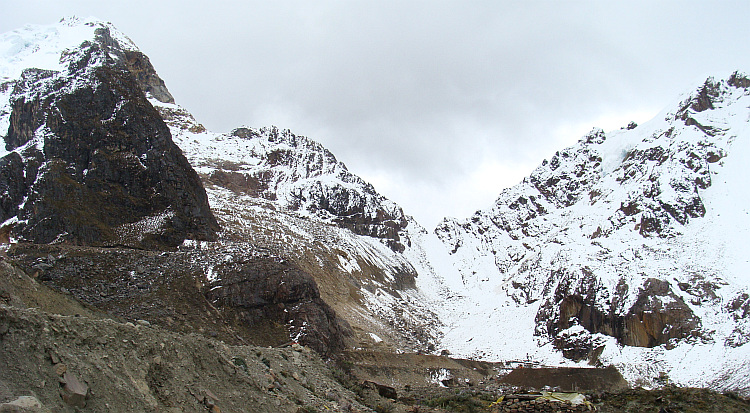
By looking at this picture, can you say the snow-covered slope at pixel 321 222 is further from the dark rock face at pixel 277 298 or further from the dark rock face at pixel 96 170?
the dark rock face at pixel 96 170

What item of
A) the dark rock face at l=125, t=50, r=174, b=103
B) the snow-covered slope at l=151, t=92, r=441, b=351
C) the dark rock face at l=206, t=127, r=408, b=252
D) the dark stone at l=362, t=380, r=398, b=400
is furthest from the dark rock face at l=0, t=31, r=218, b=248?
the dark rock face at l=125, t=50, r=174, b=103

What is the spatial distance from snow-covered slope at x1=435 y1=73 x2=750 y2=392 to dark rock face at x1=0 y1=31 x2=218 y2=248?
4509cm

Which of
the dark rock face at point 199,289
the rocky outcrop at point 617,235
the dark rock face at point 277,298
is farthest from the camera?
the rocky outcrop at point 617,235

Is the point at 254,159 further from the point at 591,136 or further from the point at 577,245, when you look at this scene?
the point at 591,136

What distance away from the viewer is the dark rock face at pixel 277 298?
33906 mm

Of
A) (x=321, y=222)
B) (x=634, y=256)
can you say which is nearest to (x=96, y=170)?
(x=321, y=222)

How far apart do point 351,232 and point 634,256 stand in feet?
195

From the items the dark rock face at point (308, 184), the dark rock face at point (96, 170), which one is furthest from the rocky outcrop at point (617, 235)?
the dark rock face at point (96, 170)

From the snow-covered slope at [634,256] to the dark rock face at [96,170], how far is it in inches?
1775

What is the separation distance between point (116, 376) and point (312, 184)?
102 metres

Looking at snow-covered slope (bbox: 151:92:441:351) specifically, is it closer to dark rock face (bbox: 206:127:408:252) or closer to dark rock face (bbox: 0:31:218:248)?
dark rock face (bbox: 206:127:408:252)

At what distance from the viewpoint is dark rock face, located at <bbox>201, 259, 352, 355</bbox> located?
33.9 metres

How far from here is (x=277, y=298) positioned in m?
35.9

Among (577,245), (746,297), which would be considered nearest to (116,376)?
(746,297)
